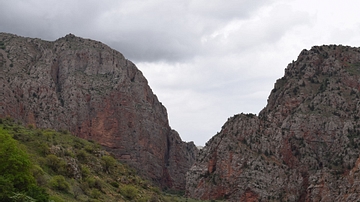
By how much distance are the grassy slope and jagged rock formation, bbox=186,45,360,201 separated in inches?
2684

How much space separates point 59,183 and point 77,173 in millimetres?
10192

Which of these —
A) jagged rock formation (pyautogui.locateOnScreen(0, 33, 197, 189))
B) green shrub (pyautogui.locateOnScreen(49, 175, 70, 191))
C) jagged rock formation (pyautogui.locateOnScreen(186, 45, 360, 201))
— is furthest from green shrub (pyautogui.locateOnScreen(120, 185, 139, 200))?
jagged rock formation (pyautogui.locateOnScreen(0, 33, 197, 189))

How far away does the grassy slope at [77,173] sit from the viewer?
60.3 metres

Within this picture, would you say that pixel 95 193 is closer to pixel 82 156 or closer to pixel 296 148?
pixel 82 156

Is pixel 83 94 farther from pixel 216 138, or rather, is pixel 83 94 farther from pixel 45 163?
pixel 45 163

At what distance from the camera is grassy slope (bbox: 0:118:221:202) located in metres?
60.3

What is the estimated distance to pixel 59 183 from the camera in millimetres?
59938

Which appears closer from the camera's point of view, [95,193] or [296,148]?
[95,193]

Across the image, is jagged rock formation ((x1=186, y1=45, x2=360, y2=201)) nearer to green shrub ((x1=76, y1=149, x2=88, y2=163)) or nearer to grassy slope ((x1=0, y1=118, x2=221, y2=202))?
grassy slope ((x1=0, y1=118, x2=221, y2=202))

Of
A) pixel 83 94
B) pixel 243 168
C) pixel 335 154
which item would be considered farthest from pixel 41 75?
pixel 335 154

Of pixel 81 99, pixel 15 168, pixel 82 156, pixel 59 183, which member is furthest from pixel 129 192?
pixel 81 99

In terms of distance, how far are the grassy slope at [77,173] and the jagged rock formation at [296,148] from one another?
68171 mm

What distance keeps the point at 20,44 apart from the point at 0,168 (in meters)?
154

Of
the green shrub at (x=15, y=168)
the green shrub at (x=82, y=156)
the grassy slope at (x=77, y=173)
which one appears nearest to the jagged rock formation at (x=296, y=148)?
the grassy slope at (x=77, y=173)
